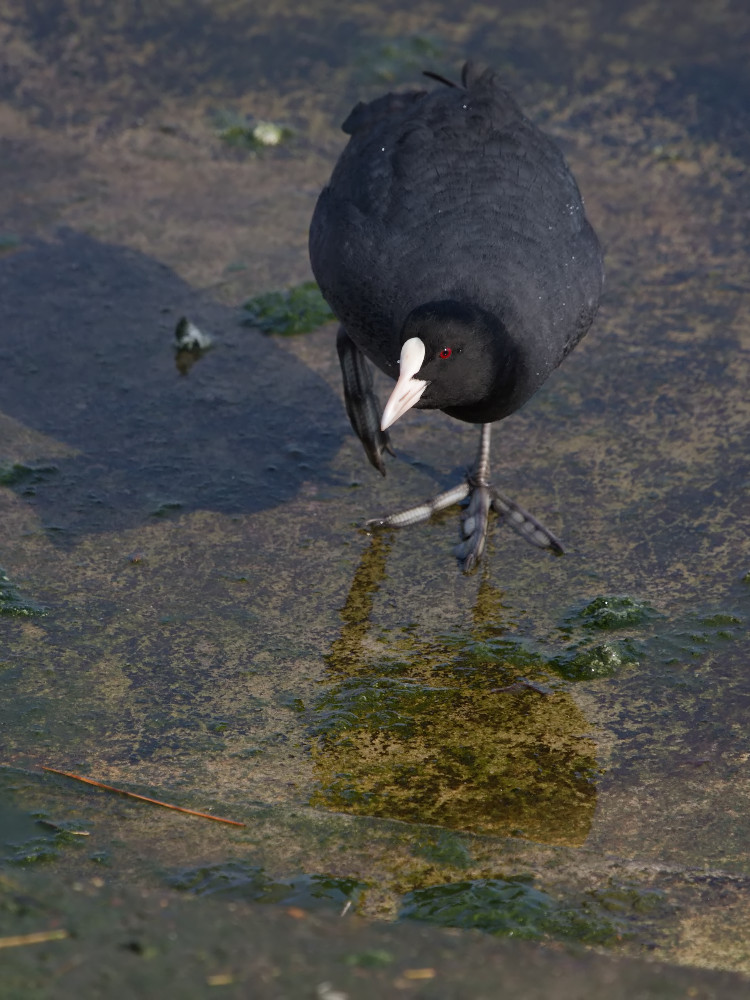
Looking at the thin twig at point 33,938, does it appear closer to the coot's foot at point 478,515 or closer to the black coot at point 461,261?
the black coot at point 461,261

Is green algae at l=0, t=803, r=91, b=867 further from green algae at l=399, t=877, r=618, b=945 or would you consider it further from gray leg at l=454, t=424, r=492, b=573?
gray leg at l=454, t=424, r=492, b=573

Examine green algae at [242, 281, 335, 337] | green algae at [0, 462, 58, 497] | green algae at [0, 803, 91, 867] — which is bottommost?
green algae at [0, 803, 91, 867]

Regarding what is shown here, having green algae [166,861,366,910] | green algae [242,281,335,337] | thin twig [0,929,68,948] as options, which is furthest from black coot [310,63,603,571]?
thin twig [0,929,68,948]

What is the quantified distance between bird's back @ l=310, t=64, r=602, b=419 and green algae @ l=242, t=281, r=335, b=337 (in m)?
0.97

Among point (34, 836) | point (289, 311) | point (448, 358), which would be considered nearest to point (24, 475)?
point (289, 311)

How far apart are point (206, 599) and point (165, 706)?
1.66 feet

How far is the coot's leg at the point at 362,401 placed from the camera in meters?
4.40

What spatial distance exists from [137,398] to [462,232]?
5.32ft

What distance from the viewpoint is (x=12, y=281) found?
5398mm

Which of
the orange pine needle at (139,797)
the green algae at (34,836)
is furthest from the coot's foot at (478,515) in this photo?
the green algae at (34,836)

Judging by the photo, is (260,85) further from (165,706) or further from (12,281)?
(165,706)

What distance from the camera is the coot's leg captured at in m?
4.40

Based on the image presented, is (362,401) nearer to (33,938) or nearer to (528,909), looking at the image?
(528,909)

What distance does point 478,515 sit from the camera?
4195 millimetres
